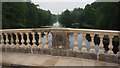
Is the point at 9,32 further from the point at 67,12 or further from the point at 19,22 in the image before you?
the point at 67,12

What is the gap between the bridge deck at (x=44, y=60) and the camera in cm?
445

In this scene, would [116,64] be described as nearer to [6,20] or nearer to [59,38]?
[59,38]

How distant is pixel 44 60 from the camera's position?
15.6 ft

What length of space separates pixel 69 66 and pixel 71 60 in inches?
17.3

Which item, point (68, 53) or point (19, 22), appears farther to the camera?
point (19, 22)

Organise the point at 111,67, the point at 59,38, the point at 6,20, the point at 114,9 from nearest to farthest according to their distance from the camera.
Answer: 1. the point at 111,67
2. the point at 59,38
3. the point at 6,20
4. the point at 114,9

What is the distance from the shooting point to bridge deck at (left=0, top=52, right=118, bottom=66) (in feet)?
14.6

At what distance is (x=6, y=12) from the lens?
21.7 m

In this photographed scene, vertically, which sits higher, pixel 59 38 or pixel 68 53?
pixel 59 38

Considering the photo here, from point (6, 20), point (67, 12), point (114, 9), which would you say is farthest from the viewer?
point (67, 12)

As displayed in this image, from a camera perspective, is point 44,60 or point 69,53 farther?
point 69,53

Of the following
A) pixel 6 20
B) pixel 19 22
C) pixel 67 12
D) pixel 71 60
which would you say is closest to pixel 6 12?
pixel 6 20

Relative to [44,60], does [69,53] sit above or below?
above

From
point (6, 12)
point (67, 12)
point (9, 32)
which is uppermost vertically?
point (9, 32)
